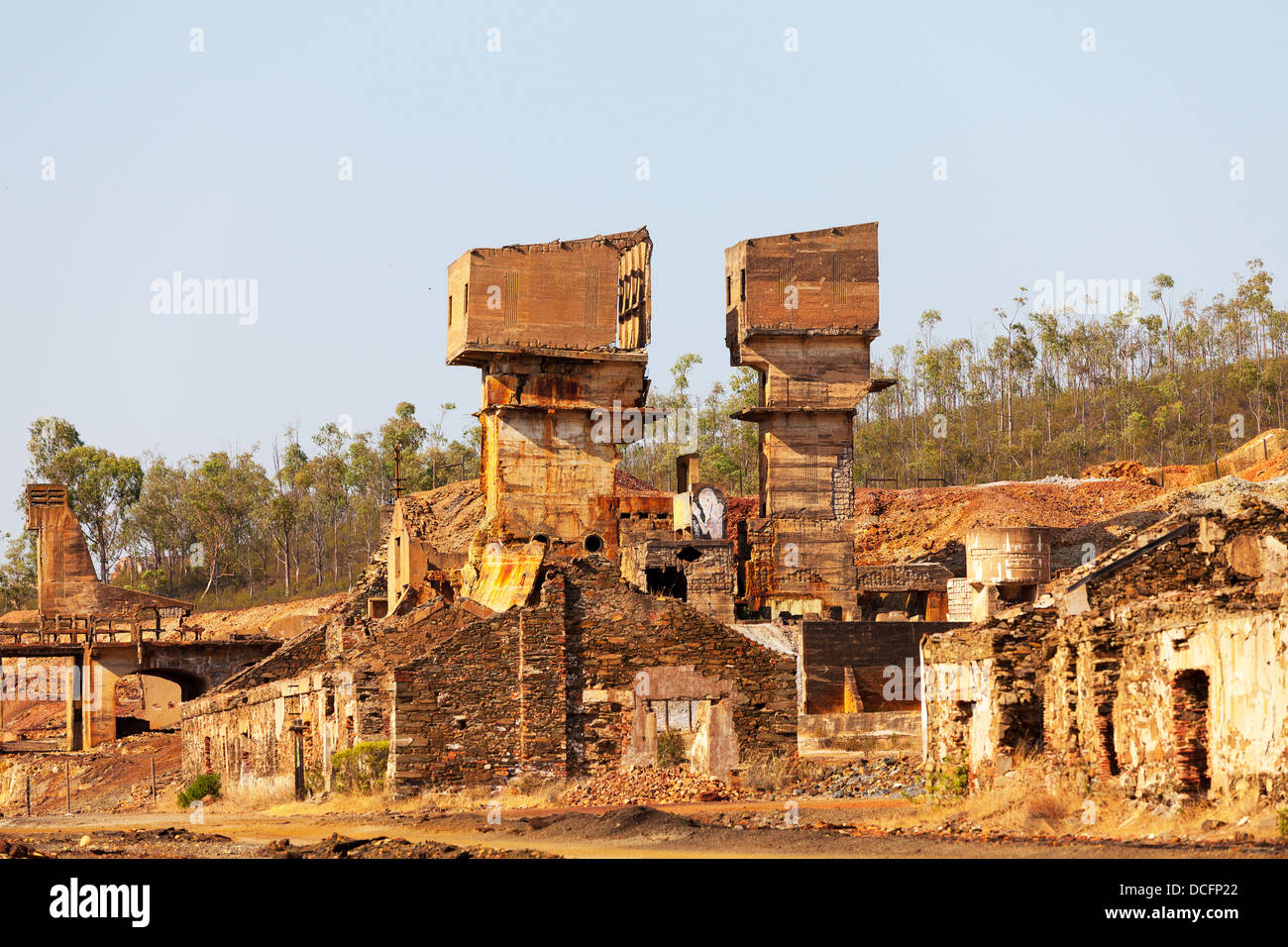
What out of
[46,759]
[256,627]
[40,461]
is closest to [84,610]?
[256,627]

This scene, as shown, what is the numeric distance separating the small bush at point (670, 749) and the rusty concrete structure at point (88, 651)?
29.1m

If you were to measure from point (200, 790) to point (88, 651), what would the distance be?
19.1 metres

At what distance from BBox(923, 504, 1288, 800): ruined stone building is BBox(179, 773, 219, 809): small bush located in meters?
17.4

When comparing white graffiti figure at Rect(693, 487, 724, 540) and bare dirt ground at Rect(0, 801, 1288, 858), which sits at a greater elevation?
white graffiti figure at Rect(693, 487, 724, 540)

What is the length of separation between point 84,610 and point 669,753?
44741 mm

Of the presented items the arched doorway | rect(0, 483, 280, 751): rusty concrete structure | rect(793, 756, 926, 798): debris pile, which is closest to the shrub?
rect(793, 756, 926, 798): debris pile

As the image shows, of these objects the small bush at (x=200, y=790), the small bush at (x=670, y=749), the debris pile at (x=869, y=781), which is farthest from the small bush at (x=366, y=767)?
the small bush at (x=200, y=790)

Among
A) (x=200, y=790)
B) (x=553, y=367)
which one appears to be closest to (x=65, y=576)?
(x=553, y=367)

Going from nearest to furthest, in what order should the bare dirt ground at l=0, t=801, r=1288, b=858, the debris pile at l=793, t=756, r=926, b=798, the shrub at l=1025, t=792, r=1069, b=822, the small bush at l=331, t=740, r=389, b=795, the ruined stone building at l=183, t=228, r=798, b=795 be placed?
the bare dirt ground at l=0, t=801, r=1288, b=858, the shrub at l=1025, t=792, r=1069, b=822, the debris pile at l=793, t=756, r=926, b=798, the small bush at l=331, t=740, r=389, b=795, the ruined stone building at l=183, t=228, r=798, b=795

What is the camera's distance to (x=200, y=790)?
34.5 m

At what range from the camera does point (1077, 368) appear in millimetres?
95312

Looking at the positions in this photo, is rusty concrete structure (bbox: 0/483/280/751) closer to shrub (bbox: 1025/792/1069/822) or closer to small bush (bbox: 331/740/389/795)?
small bush (bbox: 331/740/389/795)

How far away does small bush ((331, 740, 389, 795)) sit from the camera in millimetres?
26172

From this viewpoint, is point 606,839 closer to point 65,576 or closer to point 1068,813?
point 1068,813
